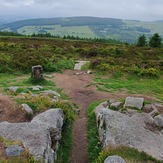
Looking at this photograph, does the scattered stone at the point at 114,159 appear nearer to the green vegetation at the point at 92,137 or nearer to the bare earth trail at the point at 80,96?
the green vegetation at the point at 92,137

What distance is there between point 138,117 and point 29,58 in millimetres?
19716

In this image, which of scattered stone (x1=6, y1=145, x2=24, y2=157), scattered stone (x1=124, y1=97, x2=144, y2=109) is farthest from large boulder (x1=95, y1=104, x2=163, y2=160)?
scattered stone (x1=6, y1=145, x2=24, y2=157)

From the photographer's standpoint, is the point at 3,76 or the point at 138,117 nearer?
the point at 138,117

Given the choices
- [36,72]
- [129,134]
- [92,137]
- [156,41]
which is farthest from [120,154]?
[156,41]

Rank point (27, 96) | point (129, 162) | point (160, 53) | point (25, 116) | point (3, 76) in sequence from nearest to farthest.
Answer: point (129, 162), point (25, 116), point (27, 96), point (3, 76), point (160, 53)

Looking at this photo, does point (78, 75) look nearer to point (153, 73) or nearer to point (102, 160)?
point (153, 73)

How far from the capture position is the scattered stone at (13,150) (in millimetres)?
8523

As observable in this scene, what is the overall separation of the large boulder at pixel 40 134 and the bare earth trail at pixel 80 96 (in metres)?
1.26

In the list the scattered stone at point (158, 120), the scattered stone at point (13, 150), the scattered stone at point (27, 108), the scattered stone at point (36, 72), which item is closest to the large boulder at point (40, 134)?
the scattered stone at point (13, 150)

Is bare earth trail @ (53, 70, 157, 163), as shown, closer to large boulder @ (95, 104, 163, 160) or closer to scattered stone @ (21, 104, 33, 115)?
large boulder @ (95, 104, 163, 160)

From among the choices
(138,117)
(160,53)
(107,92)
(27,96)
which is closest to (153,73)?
(107,92)

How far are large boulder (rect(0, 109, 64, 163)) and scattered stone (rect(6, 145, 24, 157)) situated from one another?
1.12ft

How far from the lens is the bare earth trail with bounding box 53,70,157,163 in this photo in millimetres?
11594

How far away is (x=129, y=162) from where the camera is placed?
28.8 feet
